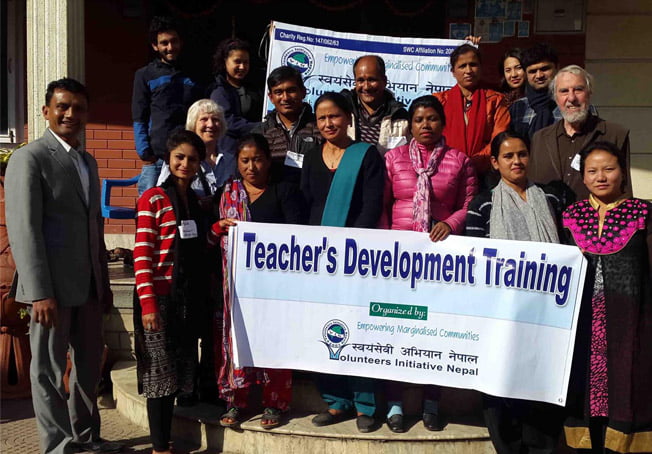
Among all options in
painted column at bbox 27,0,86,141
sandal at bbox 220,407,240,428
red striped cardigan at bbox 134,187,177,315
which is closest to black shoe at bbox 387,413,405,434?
sandal at bbox 220,407,240,428

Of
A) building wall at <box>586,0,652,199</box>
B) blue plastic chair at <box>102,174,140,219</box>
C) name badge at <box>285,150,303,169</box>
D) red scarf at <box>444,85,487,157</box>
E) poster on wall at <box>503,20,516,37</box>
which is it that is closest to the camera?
name badge at <box>285,150,303,169</box>

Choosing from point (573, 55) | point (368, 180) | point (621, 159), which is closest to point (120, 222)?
point (368, 180)

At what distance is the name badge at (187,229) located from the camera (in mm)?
3959

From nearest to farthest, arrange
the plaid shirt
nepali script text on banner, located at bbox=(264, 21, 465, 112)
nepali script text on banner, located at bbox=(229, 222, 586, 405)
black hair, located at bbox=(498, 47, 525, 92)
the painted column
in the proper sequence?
nepali script text on banner, located at bbox=(229, 222, 586, 405), the plaid shirt, black hair, located at bbox=(498, 47, 525, 92), the painted column, nepali script text on banner, located at bbox=(264, 21, 465, 112)

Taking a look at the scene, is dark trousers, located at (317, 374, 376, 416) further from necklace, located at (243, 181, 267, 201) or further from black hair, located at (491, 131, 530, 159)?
black hair, located at (491, 131, 530, 159)

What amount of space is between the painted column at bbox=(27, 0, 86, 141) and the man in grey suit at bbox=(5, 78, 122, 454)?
1.86 metres

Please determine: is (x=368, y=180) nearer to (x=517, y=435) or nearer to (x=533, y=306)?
(x=533, y=306)

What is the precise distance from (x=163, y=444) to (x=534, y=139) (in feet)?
9.44

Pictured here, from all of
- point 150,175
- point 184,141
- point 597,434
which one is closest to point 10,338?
point 150,175

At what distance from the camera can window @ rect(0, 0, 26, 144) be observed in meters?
8.16

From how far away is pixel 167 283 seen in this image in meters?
3.96

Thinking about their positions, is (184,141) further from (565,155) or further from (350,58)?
(350,58)

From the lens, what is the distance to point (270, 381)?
429cm

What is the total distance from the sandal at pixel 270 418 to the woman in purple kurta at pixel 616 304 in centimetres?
174
